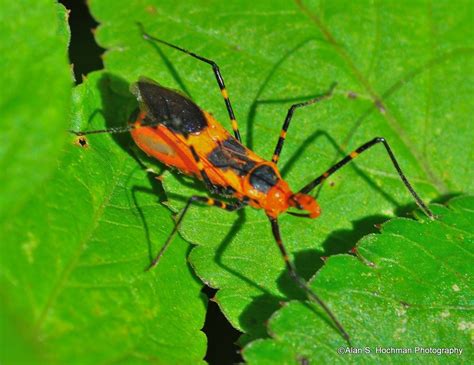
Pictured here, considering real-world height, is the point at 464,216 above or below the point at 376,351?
above

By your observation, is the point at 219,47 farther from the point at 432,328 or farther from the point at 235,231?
the point at 432,328

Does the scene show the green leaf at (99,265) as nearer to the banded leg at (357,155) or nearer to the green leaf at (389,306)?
the green leaf at (389,306)

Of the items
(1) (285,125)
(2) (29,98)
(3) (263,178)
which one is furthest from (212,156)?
(2) (29,98)

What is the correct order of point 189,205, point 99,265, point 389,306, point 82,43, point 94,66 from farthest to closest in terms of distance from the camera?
point 82,43 → point 94,66 → point 189,205 → point 389,306 → point 99,265

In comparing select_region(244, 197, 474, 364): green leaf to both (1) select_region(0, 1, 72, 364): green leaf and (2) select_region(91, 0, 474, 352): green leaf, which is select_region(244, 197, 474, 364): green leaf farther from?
(1) select_region(0, 1, 72, 364): green leaf

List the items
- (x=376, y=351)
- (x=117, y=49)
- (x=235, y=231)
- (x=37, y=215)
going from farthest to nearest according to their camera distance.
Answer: (x=117, y=49)
(x=235, y=231)
(x=376, y=351)
(x=37, y=215)

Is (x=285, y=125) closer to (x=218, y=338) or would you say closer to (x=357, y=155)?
(x=357, y=155)

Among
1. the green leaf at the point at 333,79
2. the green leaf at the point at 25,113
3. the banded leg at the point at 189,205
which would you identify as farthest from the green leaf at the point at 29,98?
the green leaf at the point at 333,79

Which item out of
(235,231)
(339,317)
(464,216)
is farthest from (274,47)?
(339,317)
